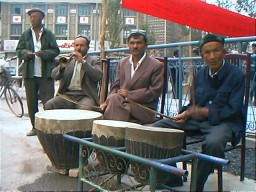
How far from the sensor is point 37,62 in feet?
15.1

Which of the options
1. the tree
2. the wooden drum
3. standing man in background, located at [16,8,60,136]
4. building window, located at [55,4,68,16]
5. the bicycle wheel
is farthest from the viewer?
building window, located at [55,4,68,16]

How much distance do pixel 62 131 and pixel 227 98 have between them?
1.44 meters

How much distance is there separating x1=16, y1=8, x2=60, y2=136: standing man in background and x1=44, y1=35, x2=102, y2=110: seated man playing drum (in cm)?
83

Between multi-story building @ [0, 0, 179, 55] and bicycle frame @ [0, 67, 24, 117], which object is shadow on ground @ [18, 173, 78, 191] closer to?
bicycle frame @ [0, 67, 24, 117]

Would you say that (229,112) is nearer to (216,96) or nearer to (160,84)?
(216,96)

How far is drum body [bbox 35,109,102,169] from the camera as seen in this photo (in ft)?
9.45

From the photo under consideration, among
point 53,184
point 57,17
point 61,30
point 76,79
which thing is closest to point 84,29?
point 61,30

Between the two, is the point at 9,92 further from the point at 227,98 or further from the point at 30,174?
the point at 227,98

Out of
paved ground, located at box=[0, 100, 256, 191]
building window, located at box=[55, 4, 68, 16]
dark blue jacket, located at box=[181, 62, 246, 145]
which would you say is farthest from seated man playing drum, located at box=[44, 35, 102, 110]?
building window, located at box=[55, 4, 68, 16]

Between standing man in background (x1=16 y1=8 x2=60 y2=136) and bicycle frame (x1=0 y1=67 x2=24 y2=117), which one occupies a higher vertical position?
standing man in background (x1=16 y1=8 x2=60 y2=136)

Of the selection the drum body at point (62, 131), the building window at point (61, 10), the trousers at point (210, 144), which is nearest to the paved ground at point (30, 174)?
the drum body at point (62, 131)

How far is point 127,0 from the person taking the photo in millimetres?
3057

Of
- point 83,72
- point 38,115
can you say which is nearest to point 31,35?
point 83,72

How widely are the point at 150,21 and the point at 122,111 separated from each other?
31.6 metres
